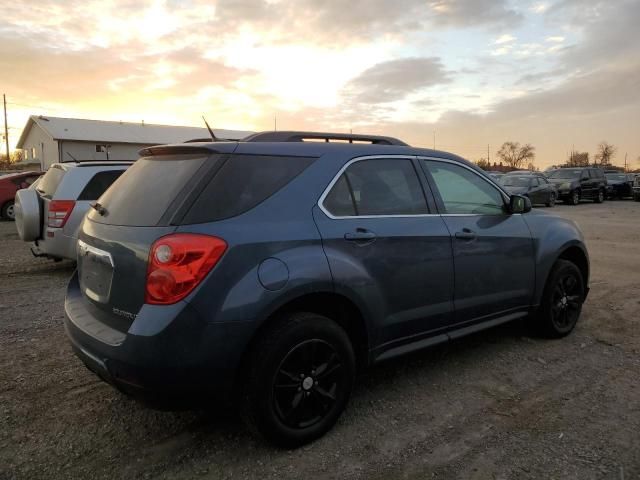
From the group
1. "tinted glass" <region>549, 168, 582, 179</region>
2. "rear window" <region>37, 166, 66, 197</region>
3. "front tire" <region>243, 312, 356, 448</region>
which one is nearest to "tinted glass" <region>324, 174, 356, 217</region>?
"front tire" <region>243, 312, 356, 448</region>

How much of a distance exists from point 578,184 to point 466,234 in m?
24.6

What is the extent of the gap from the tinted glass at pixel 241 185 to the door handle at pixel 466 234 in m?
1.35

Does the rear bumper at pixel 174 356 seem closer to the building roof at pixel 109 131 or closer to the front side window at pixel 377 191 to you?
the front side window at pixel 377 191

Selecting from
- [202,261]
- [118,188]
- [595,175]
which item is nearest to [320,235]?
[202,261]

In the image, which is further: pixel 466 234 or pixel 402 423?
pixel 466 234

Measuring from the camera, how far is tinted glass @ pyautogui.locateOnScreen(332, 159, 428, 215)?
3.25m

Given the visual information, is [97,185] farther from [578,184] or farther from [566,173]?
[566,173]

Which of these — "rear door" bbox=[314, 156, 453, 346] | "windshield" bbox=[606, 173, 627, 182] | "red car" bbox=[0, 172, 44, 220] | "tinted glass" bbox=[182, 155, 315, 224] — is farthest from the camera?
"windshield" bbox=[606, 173, 627, 182]

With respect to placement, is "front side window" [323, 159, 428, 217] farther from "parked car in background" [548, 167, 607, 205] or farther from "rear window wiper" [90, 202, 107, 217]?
"parked car in background" [548, 167, 607, 205]

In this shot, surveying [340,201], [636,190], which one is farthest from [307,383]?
[636,190]

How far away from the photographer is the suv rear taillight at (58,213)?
269 inches

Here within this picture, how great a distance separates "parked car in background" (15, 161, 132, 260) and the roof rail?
458cm

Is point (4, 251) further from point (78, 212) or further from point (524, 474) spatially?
point (524, 474)

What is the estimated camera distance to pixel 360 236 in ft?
10.1
